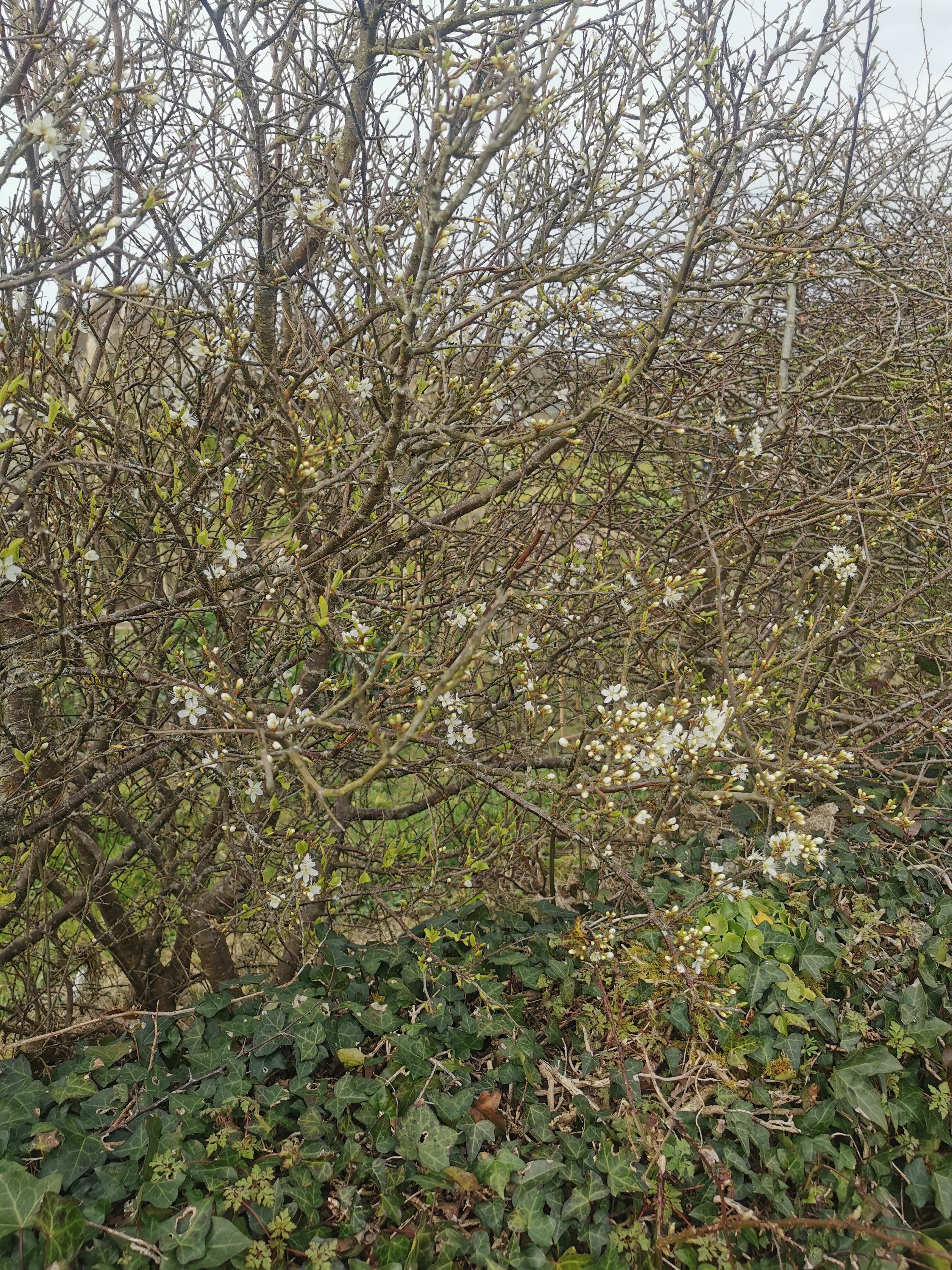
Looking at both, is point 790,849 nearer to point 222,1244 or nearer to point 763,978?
point 763,978

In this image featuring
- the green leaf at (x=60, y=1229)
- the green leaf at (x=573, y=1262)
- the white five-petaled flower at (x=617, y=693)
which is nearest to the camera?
the green leaf at (x=60, y=1229)

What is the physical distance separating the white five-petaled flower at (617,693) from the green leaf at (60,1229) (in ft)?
5.85

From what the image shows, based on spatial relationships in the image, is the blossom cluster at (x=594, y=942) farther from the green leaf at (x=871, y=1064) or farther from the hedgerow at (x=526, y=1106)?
the green leaf at (x=871, y=1064)

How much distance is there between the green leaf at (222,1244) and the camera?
175 centimetres

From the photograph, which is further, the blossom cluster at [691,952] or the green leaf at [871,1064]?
the green leaf at [871,1064]

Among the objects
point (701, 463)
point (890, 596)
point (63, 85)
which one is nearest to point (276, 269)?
point (63, 85)

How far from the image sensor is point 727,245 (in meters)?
4.00

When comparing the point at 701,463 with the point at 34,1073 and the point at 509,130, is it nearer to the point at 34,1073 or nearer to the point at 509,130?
the point at 509,130

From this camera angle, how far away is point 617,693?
2.57 metres

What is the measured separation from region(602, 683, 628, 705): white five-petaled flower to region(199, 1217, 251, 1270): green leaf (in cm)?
159

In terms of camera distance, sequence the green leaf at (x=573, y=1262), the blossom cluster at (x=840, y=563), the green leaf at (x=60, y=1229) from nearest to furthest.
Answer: the green leaf at (x=60, y=1229) → the green leaf at (x=573, y=1262) → the blossom cluster at (x=840, y=563)

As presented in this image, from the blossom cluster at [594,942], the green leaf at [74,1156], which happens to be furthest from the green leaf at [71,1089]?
the blossom cluster at [594,942]

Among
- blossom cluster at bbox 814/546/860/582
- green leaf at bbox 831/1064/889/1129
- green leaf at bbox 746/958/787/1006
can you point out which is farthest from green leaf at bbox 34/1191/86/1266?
blossom cluster at bbox 814/546/860/582

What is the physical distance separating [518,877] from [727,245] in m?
3.24
